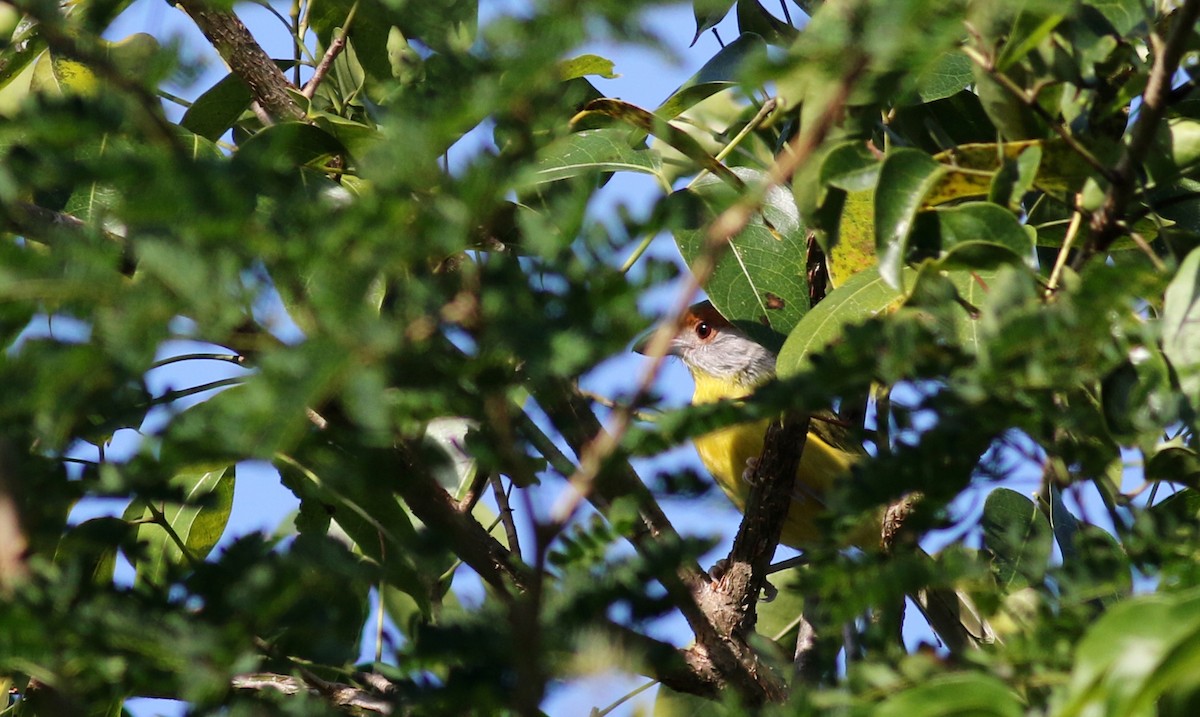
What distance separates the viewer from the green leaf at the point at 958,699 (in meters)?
1.07

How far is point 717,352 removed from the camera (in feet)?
20.6

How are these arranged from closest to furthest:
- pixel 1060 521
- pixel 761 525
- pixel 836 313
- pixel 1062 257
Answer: pixel 1062 257 < pixel 836 313 < pixel 1060 521 < pixel 761 525

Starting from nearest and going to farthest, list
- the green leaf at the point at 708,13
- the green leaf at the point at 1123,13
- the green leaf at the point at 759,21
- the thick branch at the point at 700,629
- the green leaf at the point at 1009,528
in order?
the green leaf at the point at 1123,13 → the thick branch at the point at 700,629 → the green leaf at the point at 1009,528 → the green leaf at the point at 708,13 → the green leaf at the point at 759,21

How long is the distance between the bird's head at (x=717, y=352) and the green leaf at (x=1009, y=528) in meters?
3.24

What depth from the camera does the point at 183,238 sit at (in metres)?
1.04

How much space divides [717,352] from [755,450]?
116 centimetres

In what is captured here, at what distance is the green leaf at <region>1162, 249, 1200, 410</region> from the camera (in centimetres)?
148

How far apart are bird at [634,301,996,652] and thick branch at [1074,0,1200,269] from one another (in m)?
1.18

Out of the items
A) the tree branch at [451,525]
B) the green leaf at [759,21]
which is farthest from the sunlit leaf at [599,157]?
the tree branch at [451,525]

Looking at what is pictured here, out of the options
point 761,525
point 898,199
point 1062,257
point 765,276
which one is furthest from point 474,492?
point 1062,257

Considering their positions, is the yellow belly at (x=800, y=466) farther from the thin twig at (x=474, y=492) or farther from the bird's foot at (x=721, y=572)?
the thin twig at (x=474, y=492)

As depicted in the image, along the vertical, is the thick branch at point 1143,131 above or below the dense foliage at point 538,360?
above

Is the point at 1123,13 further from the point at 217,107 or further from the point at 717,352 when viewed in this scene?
the point at 717,352

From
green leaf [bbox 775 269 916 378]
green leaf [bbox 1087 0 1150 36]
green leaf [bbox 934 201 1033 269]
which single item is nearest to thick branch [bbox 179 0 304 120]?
green leaf [bbox 775 269 916 378]
